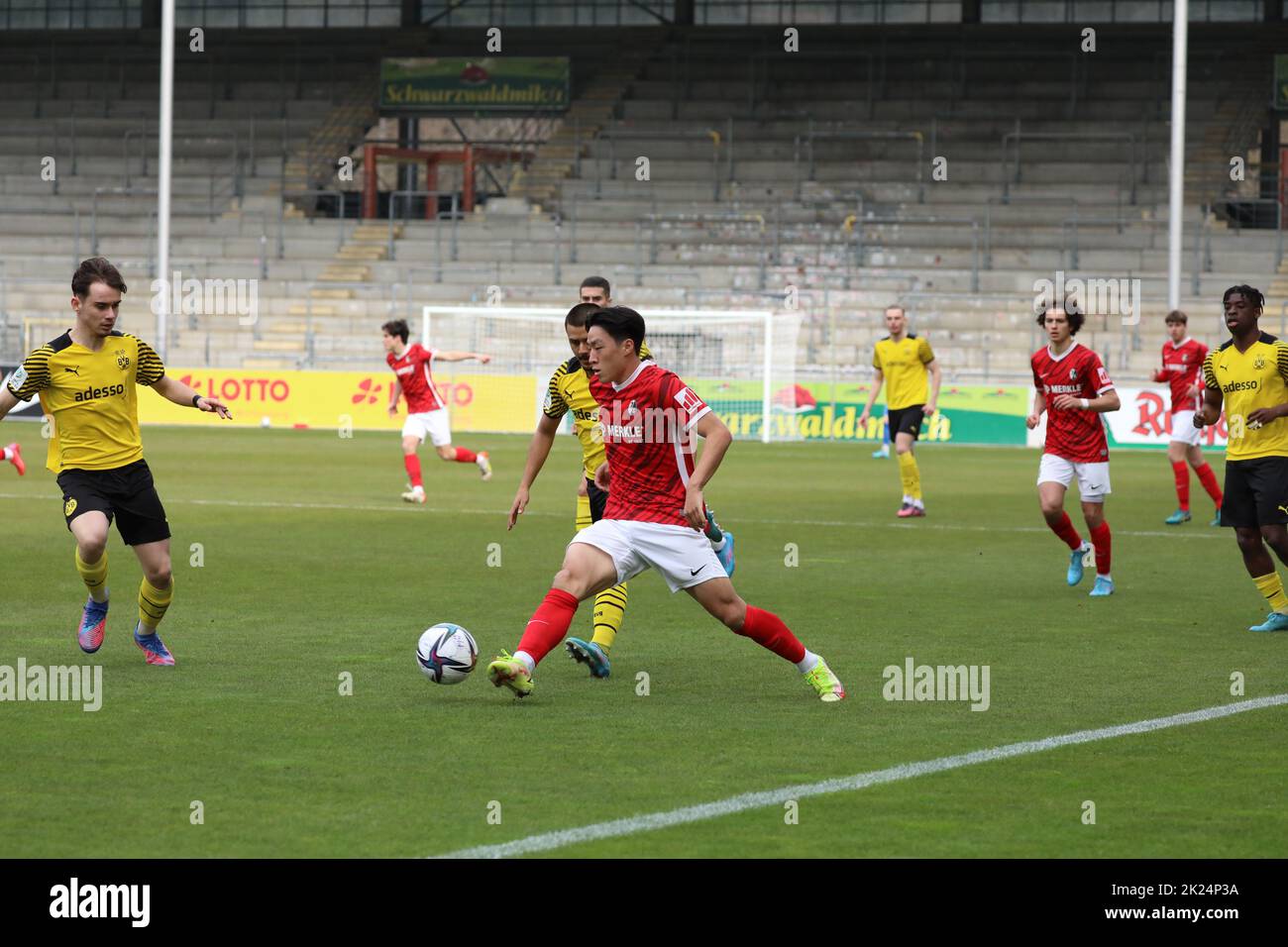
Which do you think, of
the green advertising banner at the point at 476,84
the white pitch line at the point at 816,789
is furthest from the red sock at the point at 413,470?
the green advertising banner at the point at 476,84

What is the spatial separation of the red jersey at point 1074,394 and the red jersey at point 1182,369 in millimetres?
6208

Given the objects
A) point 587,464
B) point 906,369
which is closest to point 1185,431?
point 906,369

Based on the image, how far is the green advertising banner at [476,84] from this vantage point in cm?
4744

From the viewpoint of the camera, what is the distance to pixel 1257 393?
10977mm

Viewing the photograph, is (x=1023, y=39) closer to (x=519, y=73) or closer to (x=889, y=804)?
(x=519, y=73)

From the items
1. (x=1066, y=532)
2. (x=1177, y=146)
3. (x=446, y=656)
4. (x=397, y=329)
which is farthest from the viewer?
(x=1177, y=146)

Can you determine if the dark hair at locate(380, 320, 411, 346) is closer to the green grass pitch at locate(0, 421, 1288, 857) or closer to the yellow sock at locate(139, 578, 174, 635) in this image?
the green grass pitch at locate(0, 421, 1288, 857)

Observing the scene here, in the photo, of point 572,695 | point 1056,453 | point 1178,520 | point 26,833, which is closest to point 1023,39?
point 1178,520

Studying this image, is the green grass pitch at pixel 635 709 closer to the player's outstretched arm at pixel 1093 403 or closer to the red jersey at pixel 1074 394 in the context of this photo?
the red jersey at pixel 1074 394

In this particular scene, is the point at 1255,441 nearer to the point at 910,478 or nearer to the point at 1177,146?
the point at 910,478

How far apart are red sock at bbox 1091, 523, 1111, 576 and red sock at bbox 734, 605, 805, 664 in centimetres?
512

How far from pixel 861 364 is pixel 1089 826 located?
31611 mm
